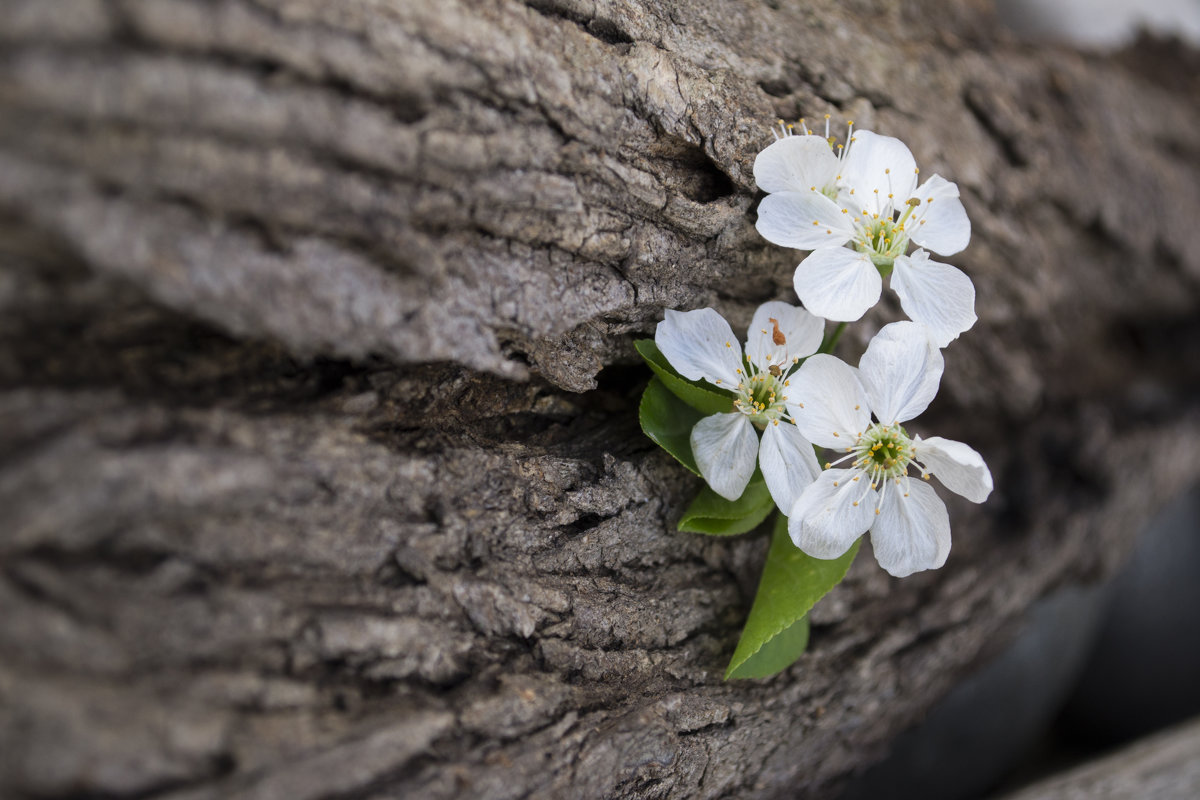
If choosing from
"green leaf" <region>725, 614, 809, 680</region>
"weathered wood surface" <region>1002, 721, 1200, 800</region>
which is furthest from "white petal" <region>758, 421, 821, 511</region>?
"weathered wood surface" <region>1002, 721, 1200, 800</region>

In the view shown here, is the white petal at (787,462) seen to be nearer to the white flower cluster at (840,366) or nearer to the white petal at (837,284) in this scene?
the white flower cluster at (840,366)

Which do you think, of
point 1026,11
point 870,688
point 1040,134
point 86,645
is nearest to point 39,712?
point 86,645

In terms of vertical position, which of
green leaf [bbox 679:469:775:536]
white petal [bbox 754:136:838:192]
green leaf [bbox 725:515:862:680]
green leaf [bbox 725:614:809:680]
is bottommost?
green leaf [bbox 725:614:809:680]

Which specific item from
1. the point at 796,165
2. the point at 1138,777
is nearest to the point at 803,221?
the point at 796,165

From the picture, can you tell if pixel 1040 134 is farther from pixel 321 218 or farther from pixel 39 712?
pixel 39 712

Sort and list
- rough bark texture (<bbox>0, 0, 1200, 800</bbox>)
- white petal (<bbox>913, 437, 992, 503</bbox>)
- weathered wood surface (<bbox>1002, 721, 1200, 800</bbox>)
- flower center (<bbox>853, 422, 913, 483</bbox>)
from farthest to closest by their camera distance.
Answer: weathered wood surface (<bbox>1002, 721, 1200, 800</bbox>), flower center (<bbox>853, 422, 913, 483</bbox>), white petal (<bbox>913, 437, 992, 503</bbox>), rough bark texture (<bbox>0, 0, 1200, 800</bbox>)

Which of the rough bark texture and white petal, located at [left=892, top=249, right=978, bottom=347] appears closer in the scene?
the rough bark texture

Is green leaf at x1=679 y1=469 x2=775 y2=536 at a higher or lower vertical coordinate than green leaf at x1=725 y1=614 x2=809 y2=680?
higher

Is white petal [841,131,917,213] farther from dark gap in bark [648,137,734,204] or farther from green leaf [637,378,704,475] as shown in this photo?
green leaf [637,378,704,475]
